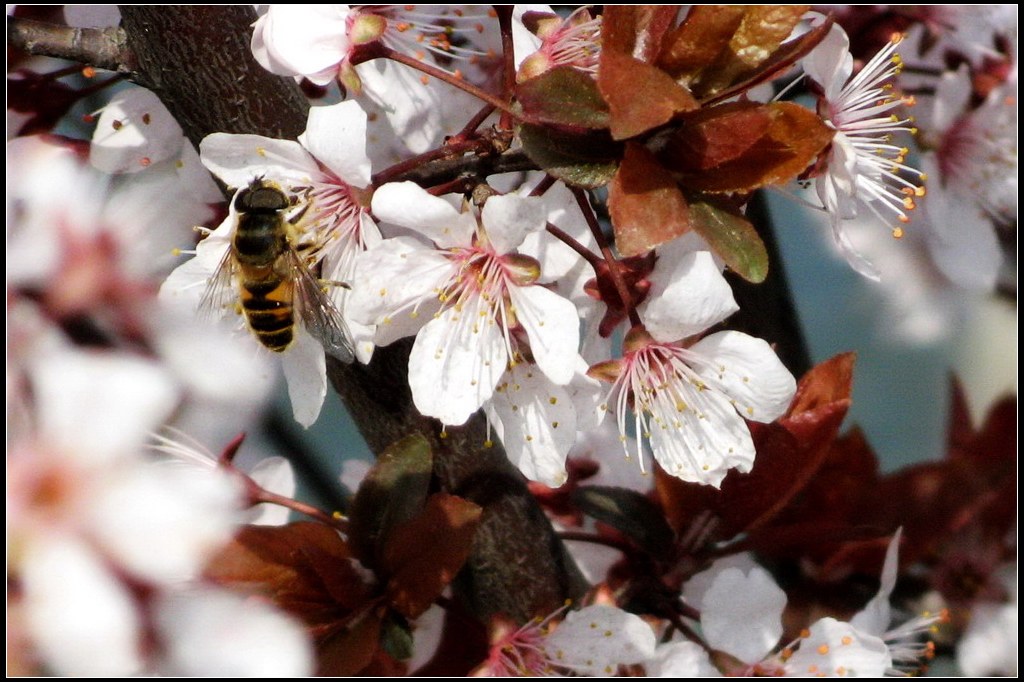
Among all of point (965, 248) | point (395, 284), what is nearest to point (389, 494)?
point (395, 284)

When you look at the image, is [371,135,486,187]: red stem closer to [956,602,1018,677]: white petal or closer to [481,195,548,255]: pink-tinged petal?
[481,195,548,255]: pink-tinged petal

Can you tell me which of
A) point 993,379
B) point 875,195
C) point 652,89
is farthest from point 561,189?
point 993,379

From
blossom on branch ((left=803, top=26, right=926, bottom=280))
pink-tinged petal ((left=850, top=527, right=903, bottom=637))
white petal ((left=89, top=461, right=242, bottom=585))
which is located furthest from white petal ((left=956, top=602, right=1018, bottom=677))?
white petal ((left=89, top=461, right=242, bottom=585))

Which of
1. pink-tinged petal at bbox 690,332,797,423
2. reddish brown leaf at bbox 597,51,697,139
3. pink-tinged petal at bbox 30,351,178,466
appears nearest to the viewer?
pink-tinged petal at bbox 30,351,178,466

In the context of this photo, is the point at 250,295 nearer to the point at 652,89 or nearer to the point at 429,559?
the point at 429,559

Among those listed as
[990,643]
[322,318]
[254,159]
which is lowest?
[990,643]

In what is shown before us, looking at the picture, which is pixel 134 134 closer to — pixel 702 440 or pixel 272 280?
pixel 272 280
